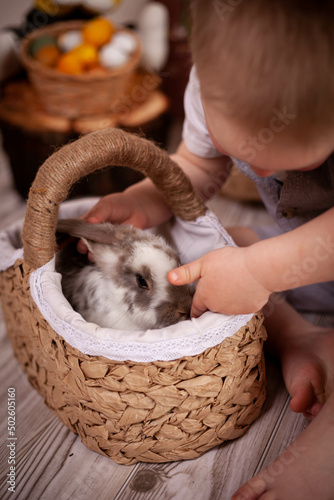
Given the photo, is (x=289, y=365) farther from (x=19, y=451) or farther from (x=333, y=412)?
(x=19, y=451)

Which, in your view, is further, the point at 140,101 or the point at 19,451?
the point at 140,101

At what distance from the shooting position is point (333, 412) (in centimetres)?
78

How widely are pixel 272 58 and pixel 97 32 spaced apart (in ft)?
4.05

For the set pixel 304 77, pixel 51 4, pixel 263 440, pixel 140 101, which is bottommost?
→ pixel 263 440

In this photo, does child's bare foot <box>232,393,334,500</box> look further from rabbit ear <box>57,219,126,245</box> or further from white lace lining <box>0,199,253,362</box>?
rabbit ear <box>57,219,126,245</box>

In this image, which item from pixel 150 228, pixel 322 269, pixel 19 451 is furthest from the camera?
pixel 150 228

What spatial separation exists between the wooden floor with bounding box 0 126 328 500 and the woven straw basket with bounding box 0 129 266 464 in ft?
0.09

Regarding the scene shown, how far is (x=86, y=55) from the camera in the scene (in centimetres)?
158

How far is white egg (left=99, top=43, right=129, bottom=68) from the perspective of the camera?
1.60 meters

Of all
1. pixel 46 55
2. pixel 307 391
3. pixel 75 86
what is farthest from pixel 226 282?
pixel 46 55

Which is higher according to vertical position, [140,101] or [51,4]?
[51,4]

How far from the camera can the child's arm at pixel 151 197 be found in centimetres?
106

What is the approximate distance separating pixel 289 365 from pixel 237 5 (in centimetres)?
67

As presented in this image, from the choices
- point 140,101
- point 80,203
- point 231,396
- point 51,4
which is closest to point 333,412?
point 231,396
